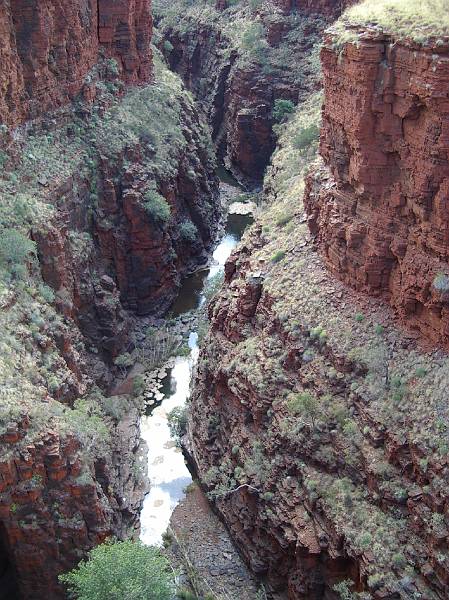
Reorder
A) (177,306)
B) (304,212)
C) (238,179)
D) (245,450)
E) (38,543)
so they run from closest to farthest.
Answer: (38,543) → (245,450) → (304,212) → (177,306) → (238,179)

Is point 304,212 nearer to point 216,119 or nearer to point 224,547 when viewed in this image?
point 224,547

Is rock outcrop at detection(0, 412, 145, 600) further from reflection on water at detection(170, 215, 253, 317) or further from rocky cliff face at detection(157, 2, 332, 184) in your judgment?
rocky cliff face at detection(157, 2, 332, 184)

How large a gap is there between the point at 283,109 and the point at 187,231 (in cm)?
1374

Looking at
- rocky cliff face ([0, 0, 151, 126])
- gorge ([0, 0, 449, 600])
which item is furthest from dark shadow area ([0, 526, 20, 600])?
rocky cliff face ([0, 0, 151, 126])

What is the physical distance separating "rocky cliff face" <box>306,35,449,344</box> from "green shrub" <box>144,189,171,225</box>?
14.3 meters

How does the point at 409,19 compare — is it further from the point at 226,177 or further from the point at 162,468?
the point at 226,177

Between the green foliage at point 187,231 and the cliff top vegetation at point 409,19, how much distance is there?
20159 millimetres

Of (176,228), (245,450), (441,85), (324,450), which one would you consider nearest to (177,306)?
(176,228)

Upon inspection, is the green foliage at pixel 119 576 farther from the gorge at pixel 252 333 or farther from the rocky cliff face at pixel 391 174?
the rocky cliff face at pixel 391 174

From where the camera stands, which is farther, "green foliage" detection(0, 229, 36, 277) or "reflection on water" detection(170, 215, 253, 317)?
"reflection on water" detection(170, 215, 253, 317)

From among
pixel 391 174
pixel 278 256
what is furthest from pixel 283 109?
pixel 391 174

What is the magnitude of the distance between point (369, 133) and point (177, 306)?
19894 mm

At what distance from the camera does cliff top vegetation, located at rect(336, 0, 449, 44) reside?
18109mm

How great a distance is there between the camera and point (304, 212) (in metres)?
26.9
